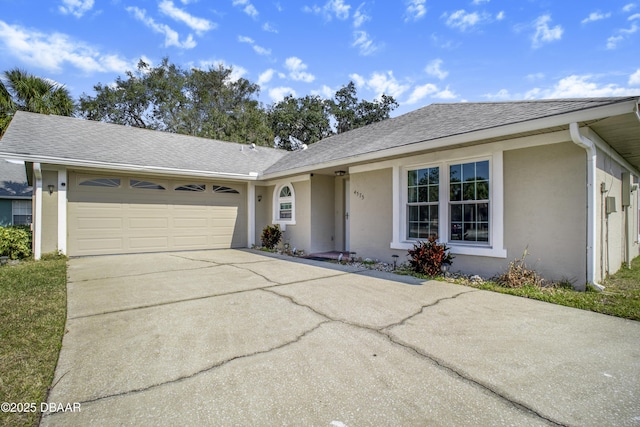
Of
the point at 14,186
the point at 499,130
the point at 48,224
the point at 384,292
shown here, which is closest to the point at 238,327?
the point at 384,292

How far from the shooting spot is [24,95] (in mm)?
12953

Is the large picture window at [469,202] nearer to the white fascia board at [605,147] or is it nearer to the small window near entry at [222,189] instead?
the white fascia board at [605,147]

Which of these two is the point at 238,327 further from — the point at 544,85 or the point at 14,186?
the point at 14,186

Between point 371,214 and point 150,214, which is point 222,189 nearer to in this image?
point 150,214

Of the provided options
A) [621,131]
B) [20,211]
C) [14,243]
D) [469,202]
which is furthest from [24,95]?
[621,131]

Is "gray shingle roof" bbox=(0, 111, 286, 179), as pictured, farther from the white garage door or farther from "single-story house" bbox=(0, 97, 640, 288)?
the white garage door

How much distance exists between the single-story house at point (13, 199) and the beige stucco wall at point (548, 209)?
19598mm

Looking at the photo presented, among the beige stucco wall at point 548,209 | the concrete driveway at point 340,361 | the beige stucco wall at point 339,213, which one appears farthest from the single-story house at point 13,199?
the beige stucco wall at point 548,209

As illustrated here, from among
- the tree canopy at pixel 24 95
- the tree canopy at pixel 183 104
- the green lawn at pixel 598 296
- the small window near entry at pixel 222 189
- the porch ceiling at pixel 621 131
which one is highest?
the tree canopy at pixel 183 104

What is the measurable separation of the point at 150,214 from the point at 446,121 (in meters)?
9.26

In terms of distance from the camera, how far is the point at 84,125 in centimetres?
1081

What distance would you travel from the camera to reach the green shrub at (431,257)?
6.33 m

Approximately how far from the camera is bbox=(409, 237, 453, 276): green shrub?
249 inches

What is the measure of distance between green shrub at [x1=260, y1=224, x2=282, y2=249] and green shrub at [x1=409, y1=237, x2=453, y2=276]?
5545 mm
